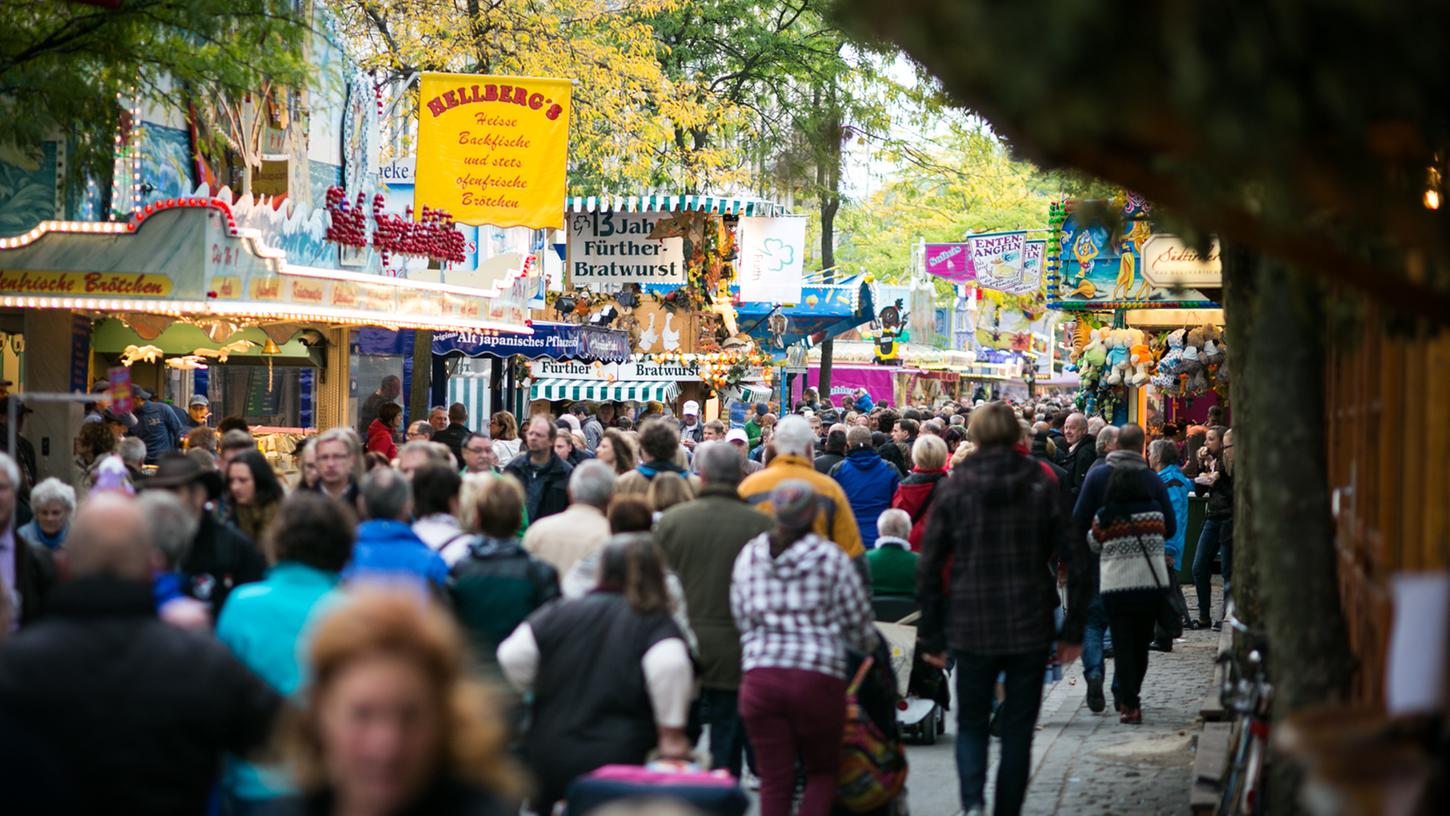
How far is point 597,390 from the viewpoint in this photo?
29.1 metres

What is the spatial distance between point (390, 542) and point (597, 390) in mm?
21945

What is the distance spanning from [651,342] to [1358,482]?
A: 25707 mm

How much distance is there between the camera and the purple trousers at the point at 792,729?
23.2 ft

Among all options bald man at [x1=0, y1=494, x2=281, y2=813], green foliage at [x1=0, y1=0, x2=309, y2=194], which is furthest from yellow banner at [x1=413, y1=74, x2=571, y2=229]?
bald man at [x1=0, y1=494, x2=281, y2=813]

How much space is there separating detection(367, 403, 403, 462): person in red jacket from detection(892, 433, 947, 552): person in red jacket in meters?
6.47

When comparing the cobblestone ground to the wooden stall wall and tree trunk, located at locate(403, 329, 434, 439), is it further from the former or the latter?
tree trunk, located at locate(403, 329, 434, 439)

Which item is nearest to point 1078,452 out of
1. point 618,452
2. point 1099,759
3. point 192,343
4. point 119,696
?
point 1099,759

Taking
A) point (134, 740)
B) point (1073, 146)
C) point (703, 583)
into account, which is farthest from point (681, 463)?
point (1073, 146)

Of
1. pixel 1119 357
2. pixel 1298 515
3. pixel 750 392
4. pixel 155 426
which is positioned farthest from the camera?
pixel 750 392

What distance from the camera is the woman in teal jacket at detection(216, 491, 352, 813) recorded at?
5582 millimetres

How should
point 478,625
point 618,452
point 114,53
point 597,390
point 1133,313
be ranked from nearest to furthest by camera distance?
1. point 478,625
2. point 618,452
3. point 114,53
4. point 1133,313
5. point 597,390

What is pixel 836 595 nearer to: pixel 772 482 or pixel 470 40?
pixel 772 482

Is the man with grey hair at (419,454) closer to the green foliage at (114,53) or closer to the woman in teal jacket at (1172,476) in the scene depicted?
the green foliage at (114,53)

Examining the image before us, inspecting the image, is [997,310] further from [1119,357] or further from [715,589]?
[715,589]
